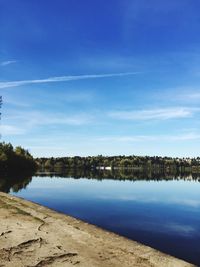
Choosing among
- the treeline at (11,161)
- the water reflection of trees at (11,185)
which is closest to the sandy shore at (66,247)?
the water reflection of trees at (11,185)

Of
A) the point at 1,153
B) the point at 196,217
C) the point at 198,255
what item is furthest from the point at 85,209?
the point at 1,153

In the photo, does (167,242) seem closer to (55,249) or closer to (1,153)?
(55,249)

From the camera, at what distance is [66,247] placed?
10.3 m

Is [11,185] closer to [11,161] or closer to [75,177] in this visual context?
[75,177]

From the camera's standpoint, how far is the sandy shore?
9.16 metres

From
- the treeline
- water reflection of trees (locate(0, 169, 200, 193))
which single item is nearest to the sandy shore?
water reflection of trees (locate(0, 169, 200, 193))

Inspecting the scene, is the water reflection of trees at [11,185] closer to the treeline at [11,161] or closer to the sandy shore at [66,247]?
the treeline at [11,161]

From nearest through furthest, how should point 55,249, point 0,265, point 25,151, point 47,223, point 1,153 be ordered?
point 0,265, point 55,249, point 47,223, point 1,153, point 25,151

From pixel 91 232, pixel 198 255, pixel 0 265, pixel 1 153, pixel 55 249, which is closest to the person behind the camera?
pixel 0 265

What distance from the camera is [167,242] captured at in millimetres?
22328

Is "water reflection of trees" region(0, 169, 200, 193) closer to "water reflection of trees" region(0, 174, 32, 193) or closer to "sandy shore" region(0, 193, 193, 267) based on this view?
"water reflection of trees" region(0, 174, 32, 193)

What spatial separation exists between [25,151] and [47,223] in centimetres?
15535

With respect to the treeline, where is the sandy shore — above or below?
below

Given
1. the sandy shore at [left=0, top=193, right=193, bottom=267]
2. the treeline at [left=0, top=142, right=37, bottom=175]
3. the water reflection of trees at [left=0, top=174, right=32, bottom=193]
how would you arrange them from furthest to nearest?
the treeline at [left=0, top=142, right=37, bottom=175]
the water reflection of trees at [left=0, top=174, right=32, bottom=193]
the sandy shore at [left=0, top=193, right=193, bottom=267]
